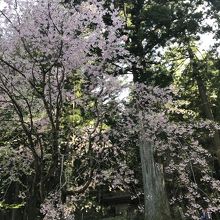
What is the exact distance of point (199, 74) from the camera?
43.0ft

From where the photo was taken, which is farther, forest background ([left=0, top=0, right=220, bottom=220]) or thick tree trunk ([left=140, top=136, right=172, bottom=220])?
thick tree trunk ([left=140, top=136, right=172, bottom=220])

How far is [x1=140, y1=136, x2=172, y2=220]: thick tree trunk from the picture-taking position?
36.3 ft

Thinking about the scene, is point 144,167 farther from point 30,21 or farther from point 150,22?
point 30,21

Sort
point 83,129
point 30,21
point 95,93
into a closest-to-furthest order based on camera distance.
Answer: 1. point 30,21
2. point 95,93
3. point 83,129

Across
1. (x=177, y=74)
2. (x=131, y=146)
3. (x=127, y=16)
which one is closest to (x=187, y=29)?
(x=127, y=16)

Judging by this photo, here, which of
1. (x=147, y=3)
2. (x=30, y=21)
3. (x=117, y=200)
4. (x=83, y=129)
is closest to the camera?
(x=30, y=21)

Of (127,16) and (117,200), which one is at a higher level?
(127,16)

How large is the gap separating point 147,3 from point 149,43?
1.57 m

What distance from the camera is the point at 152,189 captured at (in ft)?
37.7

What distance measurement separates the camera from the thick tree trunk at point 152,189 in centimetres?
1106

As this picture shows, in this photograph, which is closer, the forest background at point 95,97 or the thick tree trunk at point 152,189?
the forest background at point 95,97

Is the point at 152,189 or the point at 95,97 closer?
the point at 95,97

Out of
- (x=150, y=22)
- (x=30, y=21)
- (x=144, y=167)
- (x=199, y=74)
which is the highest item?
(x=150, y=22)

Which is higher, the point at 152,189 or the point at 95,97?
the point at 95,97
